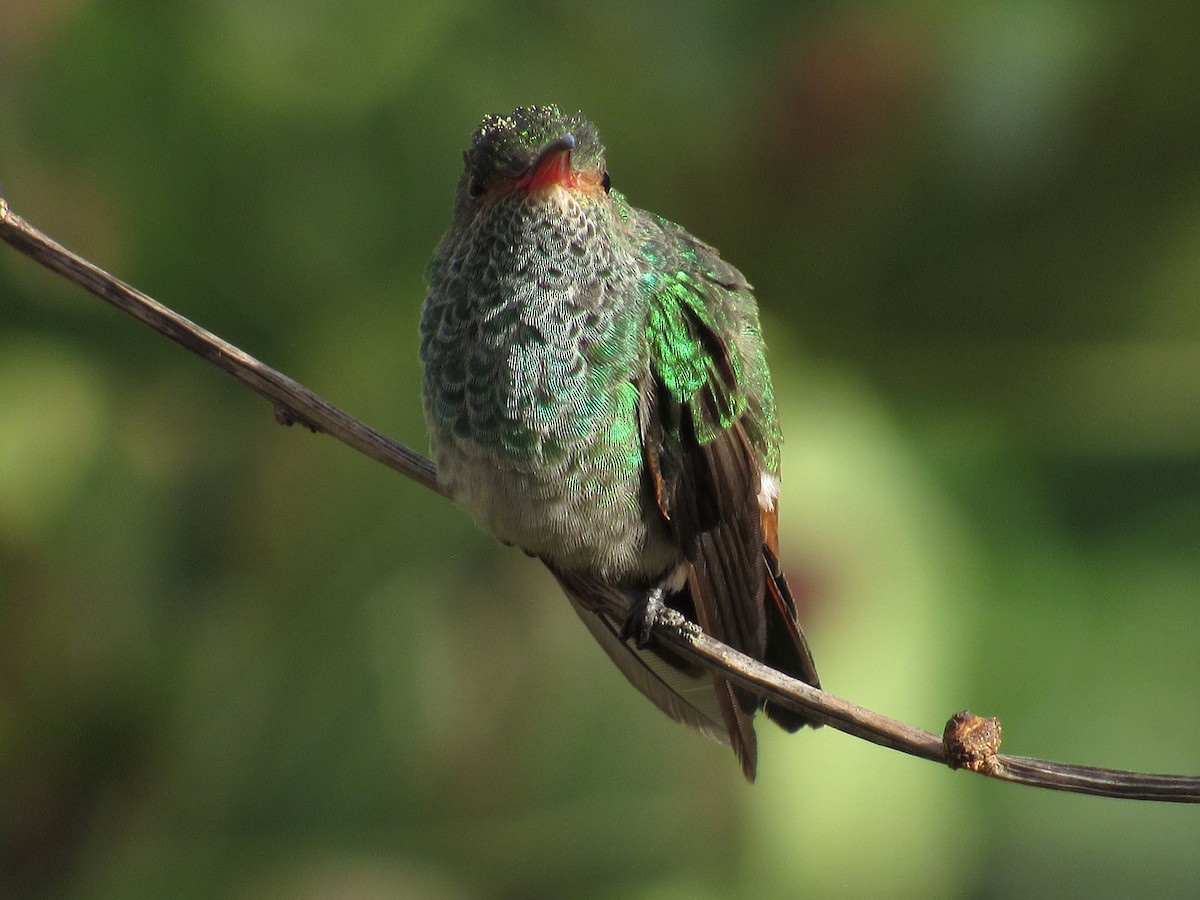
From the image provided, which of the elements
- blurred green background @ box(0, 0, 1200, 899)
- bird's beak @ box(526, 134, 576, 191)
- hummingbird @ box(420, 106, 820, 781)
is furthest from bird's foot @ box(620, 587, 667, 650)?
blurred green background @ box(0, 0, 1200, 899)

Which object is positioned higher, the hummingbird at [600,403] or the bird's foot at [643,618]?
the hummingbird at [600,403]

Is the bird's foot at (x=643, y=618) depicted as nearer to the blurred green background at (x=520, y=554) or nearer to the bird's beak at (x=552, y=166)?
the bird's beak at (x=552, y=166)

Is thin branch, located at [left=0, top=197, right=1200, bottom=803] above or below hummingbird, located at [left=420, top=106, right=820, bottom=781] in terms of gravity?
below

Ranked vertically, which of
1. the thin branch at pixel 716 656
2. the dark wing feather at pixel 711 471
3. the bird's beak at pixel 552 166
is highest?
the bird's beak at pixel 552 166

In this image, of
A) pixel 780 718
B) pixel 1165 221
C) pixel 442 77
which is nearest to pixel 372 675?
pixel 780 718

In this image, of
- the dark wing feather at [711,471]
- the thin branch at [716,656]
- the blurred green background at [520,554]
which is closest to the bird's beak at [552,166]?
the dark wing feather at [711,471]

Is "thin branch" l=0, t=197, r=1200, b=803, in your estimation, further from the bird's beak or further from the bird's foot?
the bird's beak
